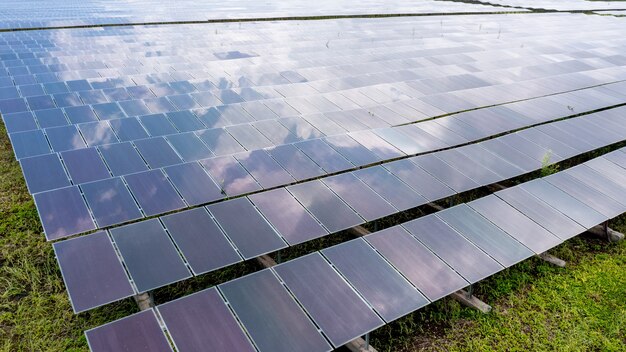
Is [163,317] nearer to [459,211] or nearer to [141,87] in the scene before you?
[459,211]

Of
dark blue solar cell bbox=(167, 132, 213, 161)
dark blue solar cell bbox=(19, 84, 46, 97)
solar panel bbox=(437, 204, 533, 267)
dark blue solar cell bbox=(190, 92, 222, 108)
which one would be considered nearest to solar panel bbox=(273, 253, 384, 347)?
solar panel bbox=(437, 204, 533, 267)

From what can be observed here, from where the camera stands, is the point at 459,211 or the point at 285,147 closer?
the point at 459,211

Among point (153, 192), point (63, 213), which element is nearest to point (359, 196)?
point (153, 192)

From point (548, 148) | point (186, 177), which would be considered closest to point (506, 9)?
point (548, 148)

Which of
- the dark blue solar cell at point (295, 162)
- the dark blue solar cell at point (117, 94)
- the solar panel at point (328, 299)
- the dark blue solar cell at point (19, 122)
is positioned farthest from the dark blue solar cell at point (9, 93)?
the solar panel at point (328, 299)

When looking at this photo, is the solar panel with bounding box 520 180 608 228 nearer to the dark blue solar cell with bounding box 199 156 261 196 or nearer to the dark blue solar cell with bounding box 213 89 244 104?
the dark blue solar cell with bounding box 199 156 261 196

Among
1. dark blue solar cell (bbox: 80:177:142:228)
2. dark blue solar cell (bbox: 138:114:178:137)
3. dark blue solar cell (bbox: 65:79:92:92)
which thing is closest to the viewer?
dark blue solar cell (bbox: 80:177:142:228)

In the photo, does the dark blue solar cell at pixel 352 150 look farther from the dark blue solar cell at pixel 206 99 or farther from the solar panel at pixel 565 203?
the dark blue solar cell at pixel 206 99
